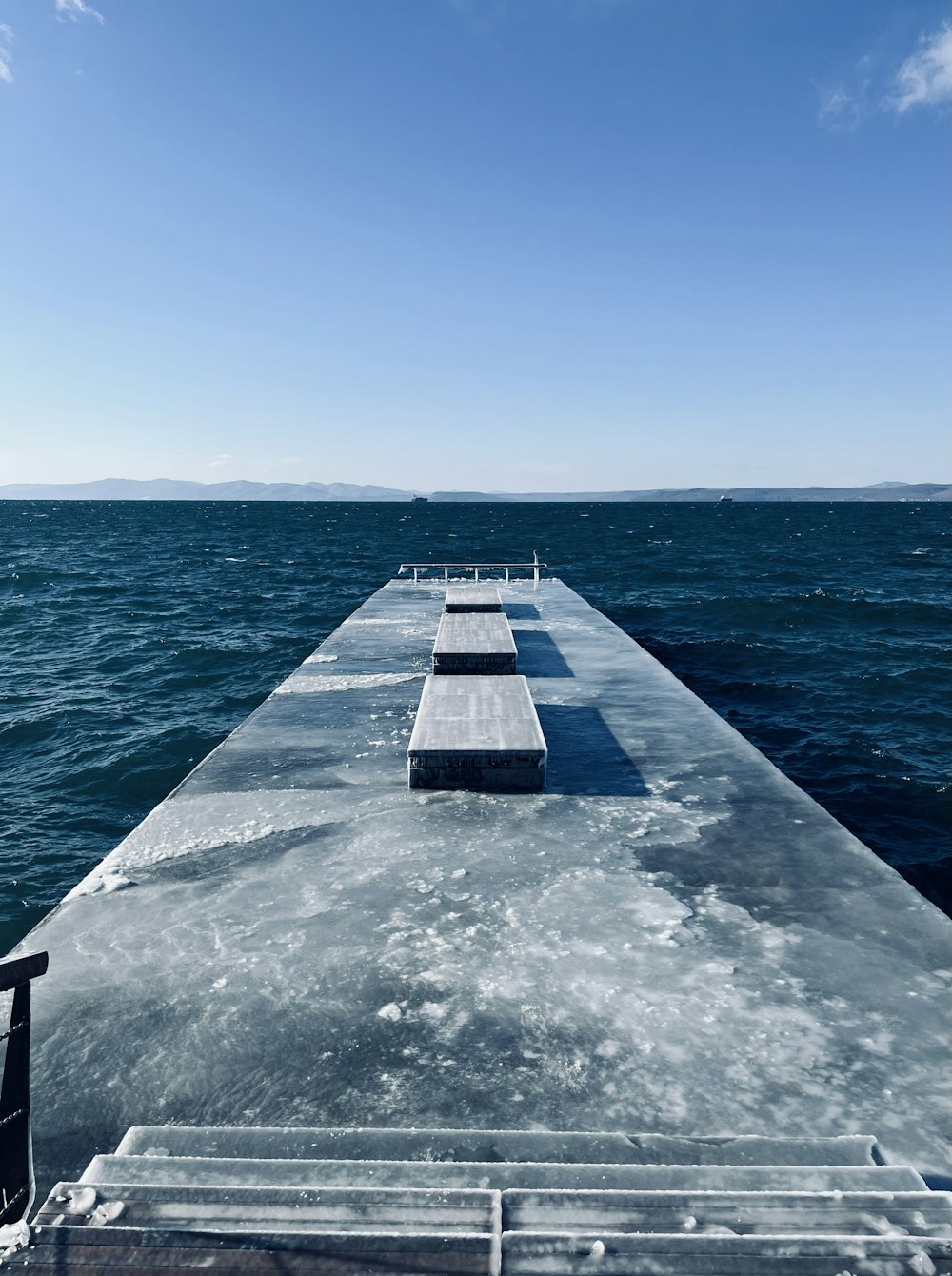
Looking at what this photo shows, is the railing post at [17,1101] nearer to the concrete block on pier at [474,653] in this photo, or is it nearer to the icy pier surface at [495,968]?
the icy pier surface at [495,968]

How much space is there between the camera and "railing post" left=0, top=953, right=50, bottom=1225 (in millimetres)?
3354

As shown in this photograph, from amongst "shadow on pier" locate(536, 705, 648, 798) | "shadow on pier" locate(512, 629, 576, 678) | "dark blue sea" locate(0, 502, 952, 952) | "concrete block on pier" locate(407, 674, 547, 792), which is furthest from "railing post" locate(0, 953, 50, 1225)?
"shadow on pier" locate(512, 629, 576, 678)

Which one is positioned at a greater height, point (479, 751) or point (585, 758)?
point (479, 751)

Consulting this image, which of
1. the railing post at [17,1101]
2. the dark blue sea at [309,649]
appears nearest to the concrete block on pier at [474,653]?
the dark blue sea at [309,649]

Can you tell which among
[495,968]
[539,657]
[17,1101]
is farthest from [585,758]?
[17,1101]

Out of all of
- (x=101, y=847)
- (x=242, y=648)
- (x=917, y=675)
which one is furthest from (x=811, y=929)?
(x=242, y=648)

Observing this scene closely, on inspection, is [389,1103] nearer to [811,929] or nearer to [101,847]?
[811,929]

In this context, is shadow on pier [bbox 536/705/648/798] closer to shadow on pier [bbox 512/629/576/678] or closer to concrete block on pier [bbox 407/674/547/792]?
concrete block on pier [bbox 407/674/547/792]

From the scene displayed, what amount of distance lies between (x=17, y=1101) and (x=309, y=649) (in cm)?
2749

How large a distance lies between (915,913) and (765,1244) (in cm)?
481

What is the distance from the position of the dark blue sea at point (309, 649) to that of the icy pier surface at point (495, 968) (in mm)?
6229

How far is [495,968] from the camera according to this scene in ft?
20.2

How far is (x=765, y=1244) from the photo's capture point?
3363mm

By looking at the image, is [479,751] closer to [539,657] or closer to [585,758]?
[585,758]
